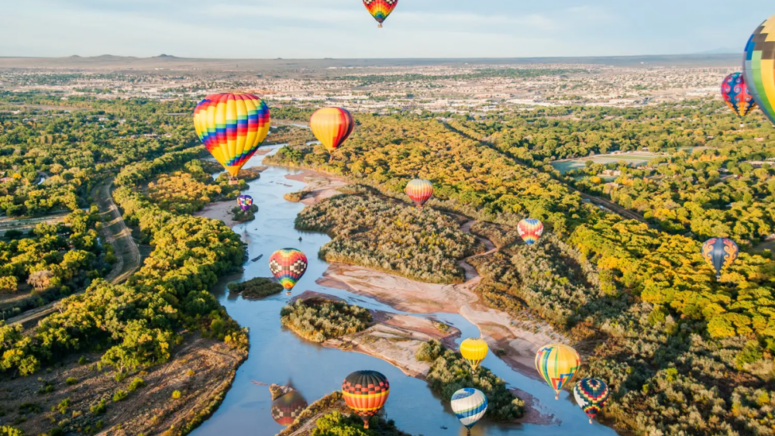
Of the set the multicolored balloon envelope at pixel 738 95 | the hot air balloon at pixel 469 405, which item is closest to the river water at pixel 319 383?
the hot air balloon at pixel 469 405

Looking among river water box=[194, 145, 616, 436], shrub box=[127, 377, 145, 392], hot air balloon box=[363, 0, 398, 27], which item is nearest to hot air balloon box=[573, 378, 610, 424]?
river water box=[194, 145, 616, 436]

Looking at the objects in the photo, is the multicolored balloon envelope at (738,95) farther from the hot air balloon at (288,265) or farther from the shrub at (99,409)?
the shrub at (99,409)

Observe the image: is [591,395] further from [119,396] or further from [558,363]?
[119,396]

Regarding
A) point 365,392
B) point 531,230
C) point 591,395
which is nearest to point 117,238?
point 531,230

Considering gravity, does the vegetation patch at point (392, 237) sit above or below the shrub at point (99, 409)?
above

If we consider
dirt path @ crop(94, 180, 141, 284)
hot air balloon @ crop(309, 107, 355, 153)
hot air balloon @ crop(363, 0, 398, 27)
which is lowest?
dirt path @ crop(94, 180, 141, 284)

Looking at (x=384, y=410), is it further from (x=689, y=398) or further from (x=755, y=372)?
(x=755, y=372)

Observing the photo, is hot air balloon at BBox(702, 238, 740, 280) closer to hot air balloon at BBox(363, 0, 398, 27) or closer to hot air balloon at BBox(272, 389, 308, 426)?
hot air balloon at BBox(272, 389, 308, 426)

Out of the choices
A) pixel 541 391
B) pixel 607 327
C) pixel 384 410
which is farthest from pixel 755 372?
pixel 384 410
